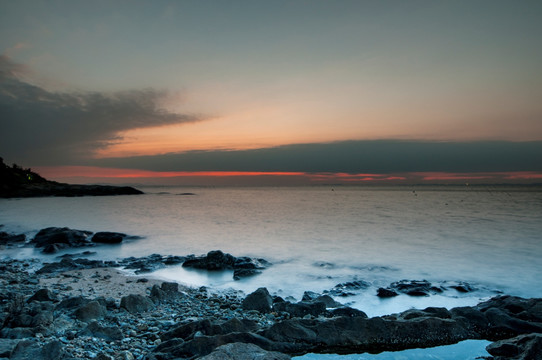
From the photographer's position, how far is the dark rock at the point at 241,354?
5.08 meters

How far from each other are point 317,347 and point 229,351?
2031 millimetres

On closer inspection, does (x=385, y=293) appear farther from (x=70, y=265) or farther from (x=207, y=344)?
(x=70, y=265)

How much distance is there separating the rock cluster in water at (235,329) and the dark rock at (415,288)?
230cm

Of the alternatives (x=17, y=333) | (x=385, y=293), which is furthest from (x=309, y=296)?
(x=17, y=333)

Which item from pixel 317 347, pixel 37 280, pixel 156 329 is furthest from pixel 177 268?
pixel 317 347

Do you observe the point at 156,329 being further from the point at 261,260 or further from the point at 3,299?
the point at 261,260

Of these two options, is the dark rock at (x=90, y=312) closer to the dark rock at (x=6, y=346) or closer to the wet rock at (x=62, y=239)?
the dark rock at (x=6, y=346)

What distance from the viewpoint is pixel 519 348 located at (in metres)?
5.63

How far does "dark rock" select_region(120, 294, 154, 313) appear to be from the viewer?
8.32 meters

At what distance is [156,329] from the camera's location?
23.4ft

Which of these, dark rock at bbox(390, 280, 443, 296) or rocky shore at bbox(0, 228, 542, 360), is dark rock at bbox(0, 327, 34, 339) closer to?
rocky shore at bbox(0, 228, 542, 360)

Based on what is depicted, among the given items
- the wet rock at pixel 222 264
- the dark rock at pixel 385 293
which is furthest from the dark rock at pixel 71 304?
the dark rock at pixel 385 293

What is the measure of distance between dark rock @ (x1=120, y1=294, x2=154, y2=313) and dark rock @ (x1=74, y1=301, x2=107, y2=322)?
0.55 metres

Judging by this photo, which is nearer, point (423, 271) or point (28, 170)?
point (423, 271)
